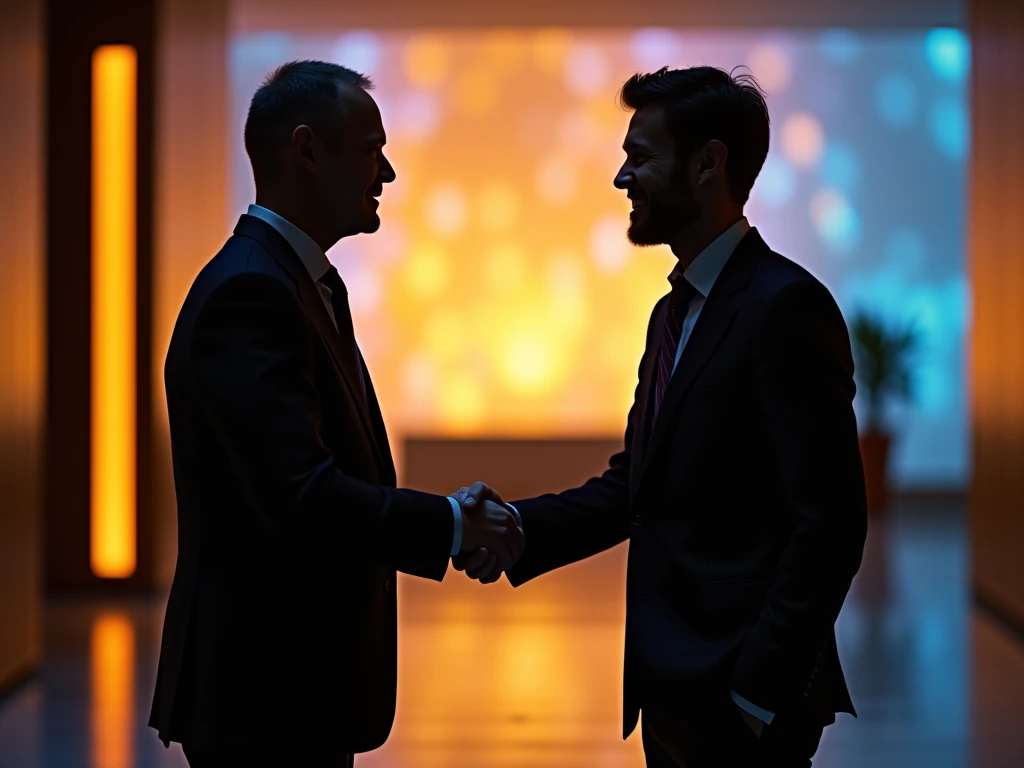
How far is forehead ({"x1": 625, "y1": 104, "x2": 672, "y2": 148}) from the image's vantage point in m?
2.17

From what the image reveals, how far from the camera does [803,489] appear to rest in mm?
1956

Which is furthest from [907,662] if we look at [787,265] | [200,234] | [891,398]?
[891,398]

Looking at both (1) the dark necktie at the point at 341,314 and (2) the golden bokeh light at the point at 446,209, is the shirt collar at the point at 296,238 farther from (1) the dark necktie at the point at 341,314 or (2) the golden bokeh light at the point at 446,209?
(2) the golden bokeh light at the point at 446,209

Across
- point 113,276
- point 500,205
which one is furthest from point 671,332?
point 500,205

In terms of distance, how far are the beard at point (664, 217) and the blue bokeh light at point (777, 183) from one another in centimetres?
958

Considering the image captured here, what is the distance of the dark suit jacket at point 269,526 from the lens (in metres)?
1.98

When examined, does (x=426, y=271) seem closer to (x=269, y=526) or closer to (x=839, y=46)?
(x=839, y=46)

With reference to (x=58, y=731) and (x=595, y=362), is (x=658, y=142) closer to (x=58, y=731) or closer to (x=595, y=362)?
(x=58, y=731)

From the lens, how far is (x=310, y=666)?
207cm

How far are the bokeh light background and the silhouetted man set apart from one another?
30.4ft

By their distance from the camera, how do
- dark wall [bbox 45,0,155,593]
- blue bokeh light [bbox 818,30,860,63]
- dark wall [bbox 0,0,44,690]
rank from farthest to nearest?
blue bokeh light [bbox 818,30,860,63]
dark wall [bbox 45,0,155,593]
dark wall [bbox 0,0,44,690]

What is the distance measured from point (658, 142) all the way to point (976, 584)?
5.49 m

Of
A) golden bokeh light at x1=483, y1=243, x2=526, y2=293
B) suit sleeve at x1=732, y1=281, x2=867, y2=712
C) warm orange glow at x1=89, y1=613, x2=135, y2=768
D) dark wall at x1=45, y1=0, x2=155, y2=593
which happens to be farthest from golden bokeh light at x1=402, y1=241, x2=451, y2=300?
suit sleeve at x1=732, y1=281, x2=867, y2=712

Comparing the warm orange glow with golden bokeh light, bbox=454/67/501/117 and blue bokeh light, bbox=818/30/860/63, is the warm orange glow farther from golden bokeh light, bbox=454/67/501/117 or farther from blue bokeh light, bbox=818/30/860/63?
blue bokeh light, bbox=818/30/860/63
